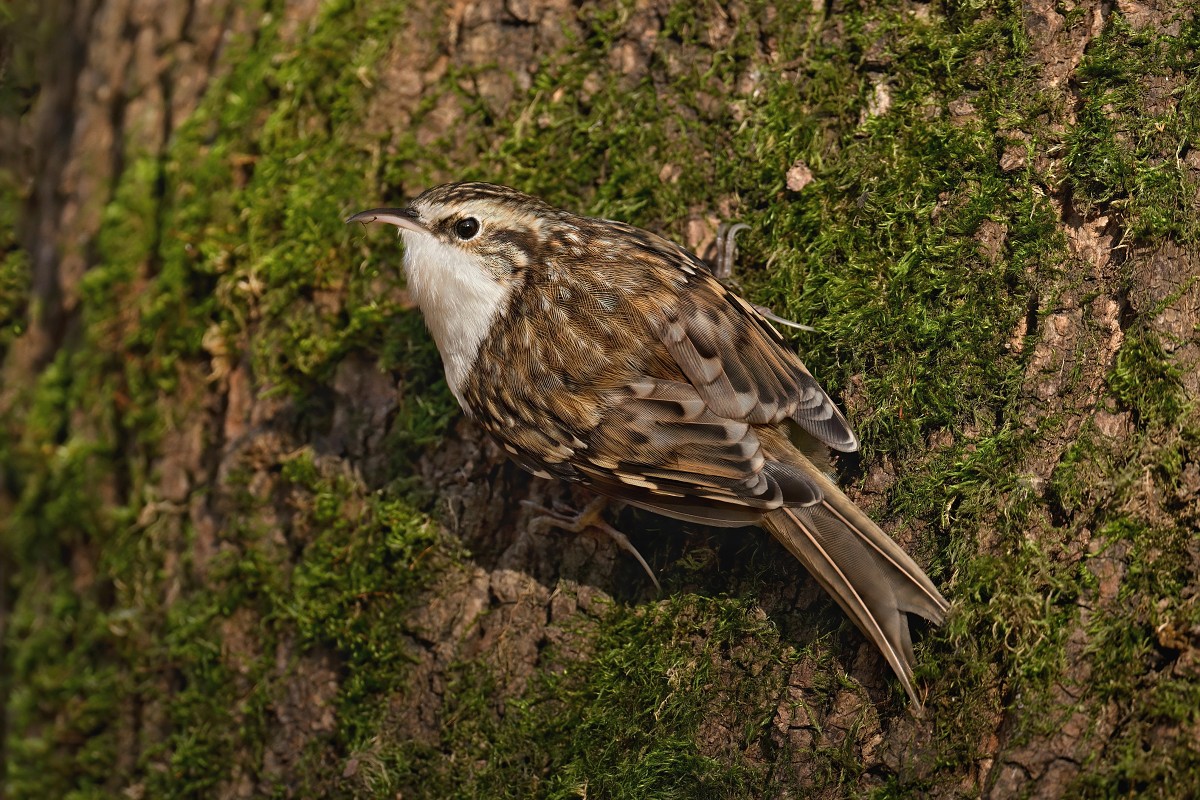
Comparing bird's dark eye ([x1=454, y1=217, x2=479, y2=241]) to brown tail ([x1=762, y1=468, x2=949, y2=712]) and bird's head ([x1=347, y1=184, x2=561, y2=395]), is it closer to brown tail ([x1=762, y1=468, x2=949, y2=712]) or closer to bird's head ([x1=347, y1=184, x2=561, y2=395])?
bird's head ([x1=347, y1=184, x2=561, y2=395])

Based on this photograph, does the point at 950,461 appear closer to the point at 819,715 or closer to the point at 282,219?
the point at 819,715

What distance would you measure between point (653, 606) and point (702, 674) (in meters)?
0.25

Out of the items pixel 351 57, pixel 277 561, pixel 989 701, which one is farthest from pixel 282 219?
pixel 989 701

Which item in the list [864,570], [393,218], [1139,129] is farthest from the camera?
[393,218]

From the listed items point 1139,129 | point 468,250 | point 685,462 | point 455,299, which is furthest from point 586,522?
point 1139,129

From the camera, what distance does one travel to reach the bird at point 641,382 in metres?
2.62

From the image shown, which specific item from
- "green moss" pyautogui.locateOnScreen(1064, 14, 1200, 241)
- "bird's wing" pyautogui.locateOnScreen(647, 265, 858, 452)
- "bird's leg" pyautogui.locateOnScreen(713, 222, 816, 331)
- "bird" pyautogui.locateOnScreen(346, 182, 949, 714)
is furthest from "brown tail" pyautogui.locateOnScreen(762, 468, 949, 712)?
"green moss" pyautogui.locateOnScreen(1064, 14, 1200, 241)

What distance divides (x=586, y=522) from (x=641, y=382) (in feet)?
1.58

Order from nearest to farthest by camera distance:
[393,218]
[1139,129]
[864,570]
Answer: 1. [864,570]
2. [1139,129]
3. [393,218]

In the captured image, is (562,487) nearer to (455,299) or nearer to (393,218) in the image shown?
(455,299)

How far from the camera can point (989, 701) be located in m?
2.47

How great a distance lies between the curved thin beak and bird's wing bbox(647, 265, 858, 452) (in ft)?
2.70

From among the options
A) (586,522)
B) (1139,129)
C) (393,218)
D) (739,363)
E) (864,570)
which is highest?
(1139,129)

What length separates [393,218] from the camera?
122 inches
